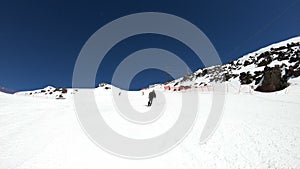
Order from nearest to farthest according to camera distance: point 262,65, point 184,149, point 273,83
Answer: point 184,149 < point 273,83 < point 262,65

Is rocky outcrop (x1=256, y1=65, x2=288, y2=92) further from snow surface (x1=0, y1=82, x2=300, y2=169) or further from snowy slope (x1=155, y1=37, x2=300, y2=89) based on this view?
snow surface (x1=0, y1=82, x2=300, y2=169)

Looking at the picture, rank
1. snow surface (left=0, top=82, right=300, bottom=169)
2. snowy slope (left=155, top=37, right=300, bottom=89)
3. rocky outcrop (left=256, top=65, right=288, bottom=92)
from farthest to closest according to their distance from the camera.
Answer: snowy slope (left=155, top=37, right=300, bottom=89) < rocky outcrop (left=256, top=65, right=288, bottom=92) < snow surface (left=0, top=82, right=300, bottom=169)

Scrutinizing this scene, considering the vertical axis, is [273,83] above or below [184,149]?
above

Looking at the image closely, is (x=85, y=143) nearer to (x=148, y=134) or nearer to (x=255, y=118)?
(x=148, y=134)

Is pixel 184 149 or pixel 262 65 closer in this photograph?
pixel 184 149

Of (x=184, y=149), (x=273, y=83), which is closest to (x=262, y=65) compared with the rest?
(x=273, y=83)

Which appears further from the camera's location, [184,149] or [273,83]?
Answer: [273,83]

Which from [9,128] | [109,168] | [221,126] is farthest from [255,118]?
[9,128]

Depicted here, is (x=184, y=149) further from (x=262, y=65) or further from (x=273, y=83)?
(x=262, y=65)

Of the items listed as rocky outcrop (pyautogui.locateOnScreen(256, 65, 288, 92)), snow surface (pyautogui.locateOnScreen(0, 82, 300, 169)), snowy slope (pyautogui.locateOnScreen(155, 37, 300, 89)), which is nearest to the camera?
snow surface (pyautogui.locateOnScreen(0, 82, 300, 169))

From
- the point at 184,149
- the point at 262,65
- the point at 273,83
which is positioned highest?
the point at 262,65

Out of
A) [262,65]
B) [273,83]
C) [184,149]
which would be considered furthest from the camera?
[262,65]

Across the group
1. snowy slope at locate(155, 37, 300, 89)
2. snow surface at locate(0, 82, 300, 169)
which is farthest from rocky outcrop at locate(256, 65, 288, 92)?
snow surface at locate(0, 82, 300, 169)


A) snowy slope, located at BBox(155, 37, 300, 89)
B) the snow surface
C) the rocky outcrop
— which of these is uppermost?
snowy slope, located at BBox(155, 37, 300, 89)
